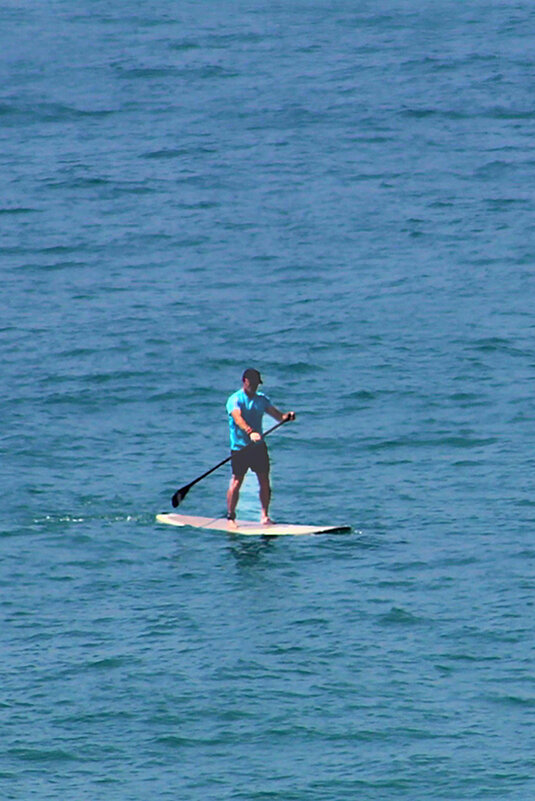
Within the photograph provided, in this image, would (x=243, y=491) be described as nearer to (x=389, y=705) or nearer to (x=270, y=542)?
(x=270, y=542)

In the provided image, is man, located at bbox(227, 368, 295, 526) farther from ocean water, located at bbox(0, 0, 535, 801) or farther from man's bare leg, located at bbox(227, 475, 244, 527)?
ocean water, located at bbox(0, 0, 535, 801)

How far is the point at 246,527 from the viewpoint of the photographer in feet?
84.2

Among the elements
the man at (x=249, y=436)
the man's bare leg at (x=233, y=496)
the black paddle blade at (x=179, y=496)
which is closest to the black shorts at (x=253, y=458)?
the man at (x=249, y=436)

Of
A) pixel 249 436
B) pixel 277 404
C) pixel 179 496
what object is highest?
pixel 249 436

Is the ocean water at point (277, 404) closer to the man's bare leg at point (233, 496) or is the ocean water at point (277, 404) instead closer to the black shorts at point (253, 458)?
the man's bare leg at point (233, 496)

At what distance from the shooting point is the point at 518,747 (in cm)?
1930

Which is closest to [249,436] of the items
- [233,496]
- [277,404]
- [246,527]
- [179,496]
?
[233,496]

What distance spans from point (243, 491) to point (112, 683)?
5922 mm

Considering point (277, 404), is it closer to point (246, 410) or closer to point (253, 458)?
point (253, 458)

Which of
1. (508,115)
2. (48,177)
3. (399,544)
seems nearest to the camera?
(399,544)

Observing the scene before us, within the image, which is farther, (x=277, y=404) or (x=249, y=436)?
(x=277, y=404)

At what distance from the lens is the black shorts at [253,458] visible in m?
25.4

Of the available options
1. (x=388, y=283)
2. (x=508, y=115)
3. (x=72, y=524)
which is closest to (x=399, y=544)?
(x=72, y=524)

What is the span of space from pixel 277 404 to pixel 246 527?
5.93 meters
